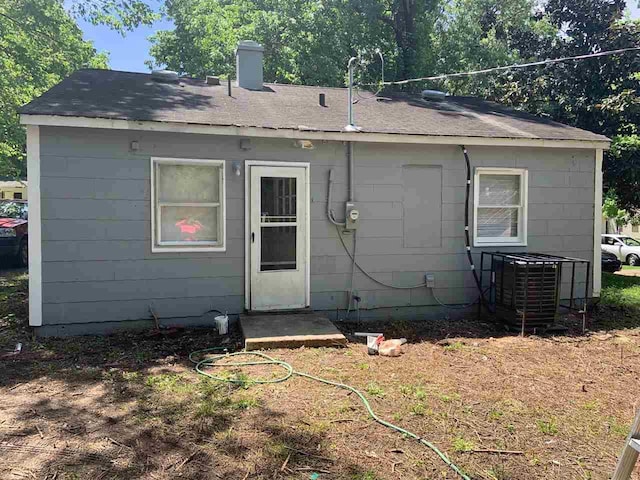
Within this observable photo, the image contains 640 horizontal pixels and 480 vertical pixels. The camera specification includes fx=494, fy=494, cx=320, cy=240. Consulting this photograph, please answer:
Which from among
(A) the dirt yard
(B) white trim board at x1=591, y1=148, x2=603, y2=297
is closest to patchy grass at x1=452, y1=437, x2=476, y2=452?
(A) the dirt yard

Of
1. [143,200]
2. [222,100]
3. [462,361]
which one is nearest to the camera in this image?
[462,361]

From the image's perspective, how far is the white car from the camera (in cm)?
2027

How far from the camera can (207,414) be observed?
3689mm

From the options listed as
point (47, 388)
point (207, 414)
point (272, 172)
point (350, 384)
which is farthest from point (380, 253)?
point (47, 388)

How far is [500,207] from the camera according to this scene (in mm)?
7406

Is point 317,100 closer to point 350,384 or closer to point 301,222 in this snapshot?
point 301,222

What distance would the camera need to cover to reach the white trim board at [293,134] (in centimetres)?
555

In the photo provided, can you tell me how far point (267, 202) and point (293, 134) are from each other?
0.96 metres

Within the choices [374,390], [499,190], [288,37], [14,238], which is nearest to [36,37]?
[14,238]

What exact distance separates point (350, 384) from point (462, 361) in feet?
4.96

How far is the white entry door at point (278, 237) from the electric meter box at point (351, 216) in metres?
0.57

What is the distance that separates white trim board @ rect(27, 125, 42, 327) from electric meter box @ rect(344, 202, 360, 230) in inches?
147

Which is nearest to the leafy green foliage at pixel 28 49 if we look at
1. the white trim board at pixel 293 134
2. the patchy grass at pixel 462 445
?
the white trim board at pixel 293 134

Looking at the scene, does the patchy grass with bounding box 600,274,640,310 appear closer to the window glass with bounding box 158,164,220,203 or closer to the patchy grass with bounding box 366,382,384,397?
the patchy grass with bounding box 366,382,384,397
